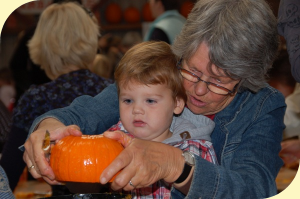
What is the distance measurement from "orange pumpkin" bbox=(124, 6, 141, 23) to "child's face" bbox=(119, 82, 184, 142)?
781 cm

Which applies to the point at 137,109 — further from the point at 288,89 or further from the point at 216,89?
the point at 288,89

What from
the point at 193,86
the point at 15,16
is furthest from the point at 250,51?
the point at 15,16

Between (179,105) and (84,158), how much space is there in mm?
680

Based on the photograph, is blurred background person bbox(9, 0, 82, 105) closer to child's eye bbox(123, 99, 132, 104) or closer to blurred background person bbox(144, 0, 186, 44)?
blurred background person bbox(144, 0, 186, 44)

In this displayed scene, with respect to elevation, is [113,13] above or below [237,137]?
below

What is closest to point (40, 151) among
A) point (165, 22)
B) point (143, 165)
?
point (143, 165)

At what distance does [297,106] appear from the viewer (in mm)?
4148

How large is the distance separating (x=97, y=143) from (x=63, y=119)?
0.39m

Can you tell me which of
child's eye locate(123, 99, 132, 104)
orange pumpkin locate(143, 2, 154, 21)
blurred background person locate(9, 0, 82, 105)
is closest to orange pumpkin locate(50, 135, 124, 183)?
child's eye locate(123, 99, 132, 104)

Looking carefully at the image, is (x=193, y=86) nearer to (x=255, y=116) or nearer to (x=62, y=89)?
(x=255, y=116)

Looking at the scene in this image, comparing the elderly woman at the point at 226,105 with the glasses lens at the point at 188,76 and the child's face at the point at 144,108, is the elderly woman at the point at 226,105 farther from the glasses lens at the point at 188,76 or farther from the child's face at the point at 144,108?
the child's face at the point at 144,108

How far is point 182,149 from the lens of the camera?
90.9 inches

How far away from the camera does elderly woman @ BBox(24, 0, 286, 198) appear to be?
1.87 m

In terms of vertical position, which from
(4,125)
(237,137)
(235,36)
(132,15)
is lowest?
(132,15)
